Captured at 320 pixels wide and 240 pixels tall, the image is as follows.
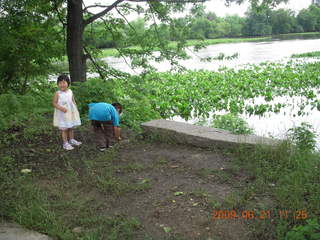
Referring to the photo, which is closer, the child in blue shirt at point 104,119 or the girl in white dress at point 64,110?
the girl in white dress at point 64,110

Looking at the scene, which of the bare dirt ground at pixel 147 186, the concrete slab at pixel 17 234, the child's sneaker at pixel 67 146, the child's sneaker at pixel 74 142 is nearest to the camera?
the concrete slab at pixel 17 234

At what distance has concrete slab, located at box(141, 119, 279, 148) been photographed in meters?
4.75

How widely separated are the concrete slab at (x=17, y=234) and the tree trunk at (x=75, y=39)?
5.39 meters

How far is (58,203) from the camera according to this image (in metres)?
3.44

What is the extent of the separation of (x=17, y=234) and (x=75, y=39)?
568cm

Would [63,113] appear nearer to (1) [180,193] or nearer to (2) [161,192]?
(2) [161,192]

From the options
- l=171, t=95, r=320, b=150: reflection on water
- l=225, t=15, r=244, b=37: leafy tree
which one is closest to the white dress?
l=171, t=95, r=320, b=150: reflection on water

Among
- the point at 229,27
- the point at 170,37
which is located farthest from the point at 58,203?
the point at 229,27

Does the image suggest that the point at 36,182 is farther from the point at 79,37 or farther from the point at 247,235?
the point at 79,37

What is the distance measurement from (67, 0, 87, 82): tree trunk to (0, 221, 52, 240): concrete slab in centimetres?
539

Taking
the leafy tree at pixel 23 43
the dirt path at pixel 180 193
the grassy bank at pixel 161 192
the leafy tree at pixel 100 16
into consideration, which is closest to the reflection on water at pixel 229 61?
the leafy tree at pixel 100 16

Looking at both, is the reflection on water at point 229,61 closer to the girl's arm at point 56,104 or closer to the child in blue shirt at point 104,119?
the child in blue shirt at point 104,119

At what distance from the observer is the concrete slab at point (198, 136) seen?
475 centimetres
